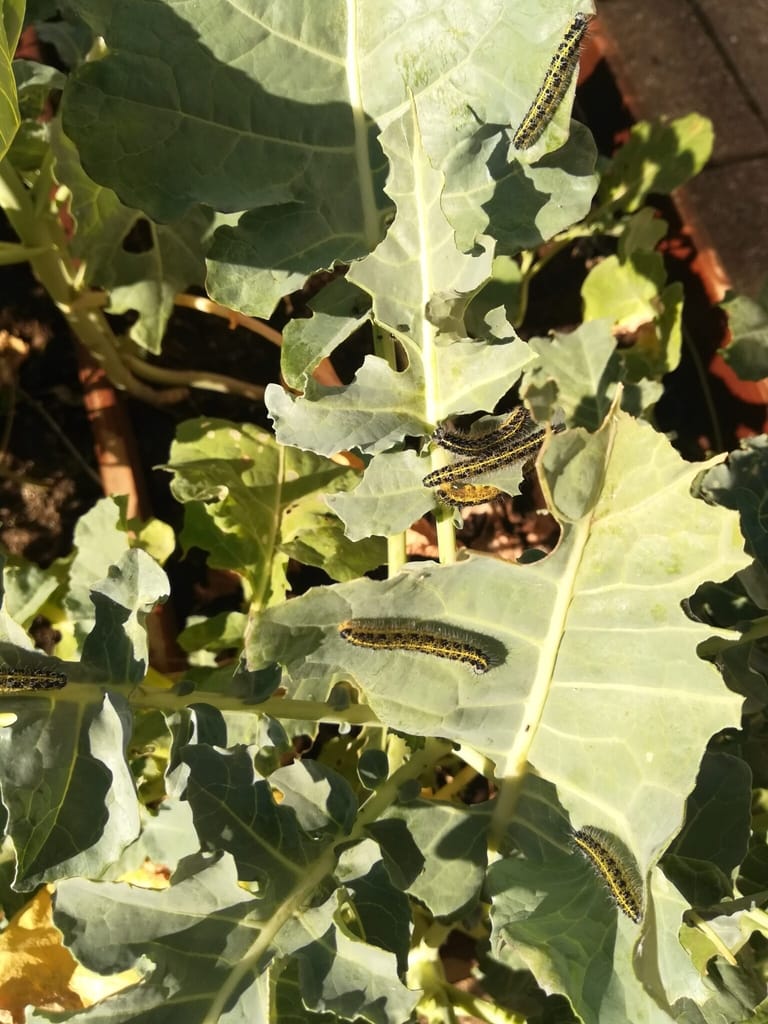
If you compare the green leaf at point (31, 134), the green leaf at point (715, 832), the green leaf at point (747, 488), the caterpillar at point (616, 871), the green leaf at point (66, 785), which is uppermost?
the green leaf at point (31, 134)

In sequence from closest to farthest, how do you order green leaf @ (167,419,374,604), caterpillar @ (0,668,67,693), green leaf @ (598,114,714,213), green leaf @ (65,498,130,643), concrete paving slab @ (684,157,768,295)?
caterpillar @ (0,668,67,693) < green leaf @ (65,498,130,643) < green leaf @ (167,419,374,604) < green leaf @ (598,114,714,213) < concrete paving slab @ (684,157,768,295)

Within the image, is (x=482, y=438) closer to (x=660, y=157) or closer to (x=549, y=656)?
(x=549, y=656)

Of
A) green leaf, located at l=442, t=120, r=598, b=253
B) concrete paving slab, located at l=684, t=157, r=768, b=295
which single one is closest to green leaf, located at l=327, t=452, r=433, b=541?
green leaf, located at l=442, t=120, r=598, b=253

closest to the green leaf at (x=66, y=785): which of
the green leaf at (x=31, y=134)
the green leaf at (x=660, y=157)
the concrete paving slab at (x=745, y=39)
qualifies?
the green leaf at (x=31, y=134)

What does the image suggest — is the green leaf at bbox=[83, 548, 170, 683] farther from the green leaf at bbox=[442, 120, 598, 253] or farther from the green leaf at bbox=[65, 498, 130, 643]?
the green leaf at bbox=[442, 120, 598, 253]

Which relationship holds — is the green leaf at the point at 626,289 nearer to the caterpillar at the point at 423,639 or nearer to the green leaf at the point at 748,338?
the green leaf at the point at 748,338
